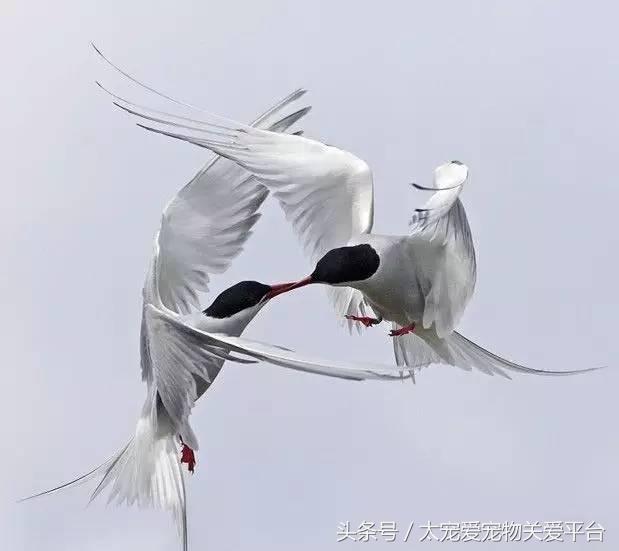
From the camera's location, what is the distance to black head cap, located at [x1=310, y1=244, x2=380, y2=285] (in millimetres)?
4988

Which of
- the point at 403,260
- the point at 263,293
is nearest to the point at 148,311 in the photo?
the point at 263,293

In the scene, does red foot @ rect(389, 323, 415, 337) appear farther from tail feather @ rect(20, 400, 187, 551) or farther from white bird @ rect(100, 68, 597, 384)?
tail feather @ rect(20, 400, 187, 551)

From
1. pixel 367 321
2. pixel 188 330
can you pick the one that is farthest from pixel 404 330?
pixel 188 330

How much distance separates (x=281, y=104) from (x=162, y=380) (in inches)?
57.4

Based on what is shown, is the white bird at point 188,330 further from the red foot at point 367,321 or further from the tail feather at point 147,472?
the red foot at point 367,321

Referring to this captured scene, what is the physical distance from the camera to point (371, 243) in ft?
16.6

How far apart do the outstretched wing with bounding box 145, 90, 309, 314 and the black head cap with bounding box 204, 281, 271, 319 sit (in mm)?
520

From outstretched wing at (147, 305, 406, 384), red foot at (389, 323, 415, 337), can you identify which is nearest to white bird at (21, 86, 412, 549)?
outstretched wing at (147, 305, 406, 384)

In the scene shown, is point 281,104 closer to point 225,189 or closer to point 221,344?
point 225,189

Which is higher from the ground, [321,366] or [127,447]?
[321,366]

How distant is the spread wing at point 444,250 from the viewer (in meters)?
4.82

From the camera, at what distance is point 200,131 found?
5141mm

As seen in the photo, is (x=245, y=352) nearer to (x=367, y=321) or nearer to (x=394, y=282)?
(x=394, y=282)

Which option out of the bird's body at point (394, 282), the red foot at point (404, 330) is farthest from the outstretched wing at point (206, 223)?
the red foot at point (404, 330)
